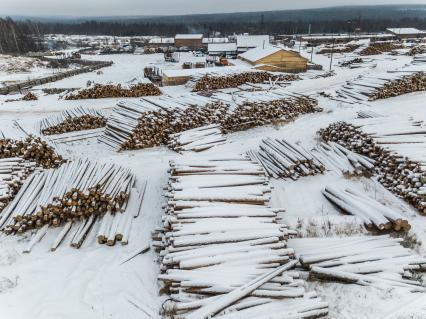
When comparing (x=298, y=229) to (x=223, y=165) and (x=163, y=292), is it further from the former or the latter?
(x=163, y=292)

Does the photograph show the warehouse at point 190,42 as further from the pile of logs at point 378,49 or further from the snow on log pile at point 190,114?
the snow on log pile at point 190,114

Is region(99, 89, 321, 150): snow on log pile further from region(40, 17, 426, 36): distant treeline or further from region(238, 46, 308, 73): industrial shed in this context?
region(40, 17, 426, 36): distant treeline

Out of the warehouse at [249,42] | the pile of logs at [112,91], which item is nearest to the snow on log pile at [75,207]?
the pile of logs at [112,91]

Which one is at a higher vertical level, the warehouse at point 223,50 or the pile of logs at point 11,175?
the warehouse at point 223,50

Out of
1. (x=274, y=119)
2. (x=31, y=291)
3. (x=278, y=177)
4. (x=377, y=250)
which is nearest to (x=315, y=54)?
(x=274, y=119)

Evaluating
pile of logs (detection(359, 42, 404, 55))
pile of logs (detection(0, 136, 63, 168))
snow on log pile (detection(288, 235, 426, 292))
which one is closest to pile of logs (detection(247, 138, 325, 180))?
snow on log pile (detection(288, 235, 426, 292))

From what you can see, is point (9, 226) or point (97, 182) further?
point (97, 182)
